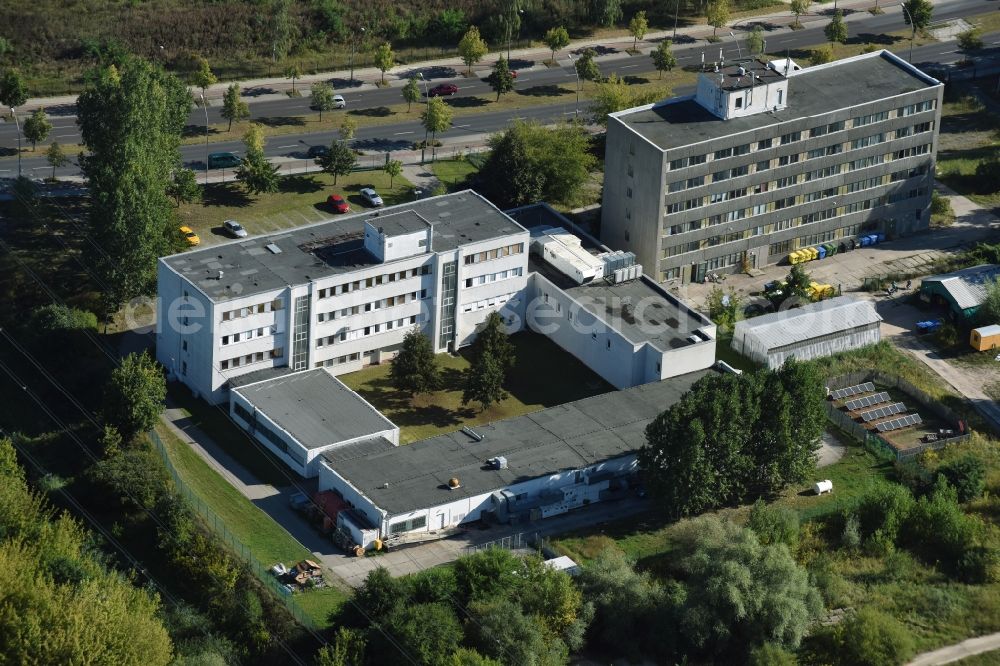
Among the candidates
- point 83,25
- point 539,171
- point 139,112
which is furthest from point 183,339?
point 83,25

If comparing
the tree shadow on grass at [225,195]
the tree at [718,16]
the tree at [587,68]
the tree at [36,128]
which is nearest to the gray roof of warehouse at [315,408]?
the tree shadow on grass at [225,195]

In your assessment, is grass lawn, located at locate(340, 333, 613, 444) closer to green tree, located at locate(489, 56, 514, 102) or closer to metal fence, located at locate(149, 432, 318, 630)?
metal fence, located at locate(149, 432, 318, 630)

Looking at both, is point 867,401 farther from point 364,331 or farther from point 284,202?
point 284,202

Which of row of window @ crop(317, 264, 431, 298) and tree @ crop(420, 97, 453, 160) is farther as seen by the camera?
tree @ crop(420, 97, 453, 160)

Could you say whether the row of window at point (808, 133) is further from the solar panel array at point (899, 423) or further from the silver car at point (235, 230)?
the silver car at point (235, 230)

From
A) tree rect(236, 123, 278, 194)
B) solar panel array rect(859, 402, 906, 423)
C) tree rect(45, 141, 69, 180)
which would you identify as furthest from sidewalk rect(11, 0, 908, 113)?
solar panel array rect(859, 402, 906, 423)

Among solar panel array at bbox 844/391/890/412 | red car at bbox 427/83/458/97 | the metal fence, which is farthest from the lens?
red car at bbox 427/83/458/97

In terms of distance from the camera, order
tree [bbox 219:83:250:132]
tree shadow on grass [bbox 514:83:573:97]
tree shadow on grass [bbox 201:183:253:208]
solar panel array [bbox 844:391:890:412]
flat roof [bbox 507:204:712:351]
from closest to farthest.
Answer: solar panel array [bbox 844:391:890:412], flat roof [bbox 507:204:712:351], tree shadow on grass [bbox 201:183:253:208], tree [bbox 219:83:250:132], tree shadow on grass [bbox 514:83:573:97]
